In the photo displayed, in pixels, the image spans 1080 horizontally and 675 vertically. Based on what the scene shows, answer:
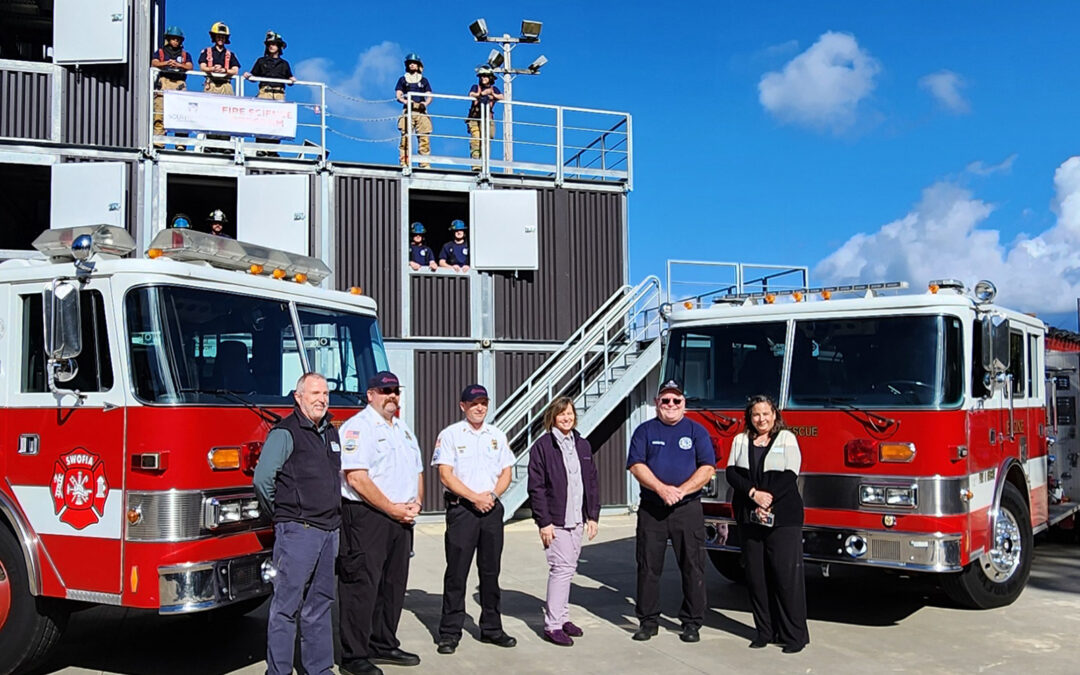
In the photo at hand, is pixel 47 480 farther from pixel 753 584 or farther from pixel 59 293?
pixel 753 584

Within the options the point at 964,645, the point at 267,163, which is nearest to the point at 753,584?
the point at 964,645

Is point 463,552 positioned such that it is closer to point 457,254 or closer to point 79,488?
point 79,488

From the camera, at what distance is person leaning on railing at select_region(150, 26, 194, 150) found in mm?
14359

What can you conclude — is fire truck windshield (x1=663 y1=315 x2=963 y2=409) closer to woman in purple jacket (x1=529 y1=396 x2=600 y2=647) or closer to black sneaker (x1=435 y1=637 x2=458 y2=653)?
woman in purple jacket (x1=529 y1=396 x2=600 y2=647)

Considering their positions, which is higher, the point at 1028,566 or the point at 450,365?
the point at 450,365

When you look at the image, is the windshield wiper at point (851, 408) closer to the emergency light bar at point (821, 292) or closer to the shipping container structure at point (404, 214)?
the emergency light bar at point (821, 292)

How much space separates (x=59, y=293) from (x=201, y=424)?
1141mm

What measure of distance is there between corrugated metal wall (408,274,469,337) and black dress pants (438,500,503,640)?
Answer: 852 cm

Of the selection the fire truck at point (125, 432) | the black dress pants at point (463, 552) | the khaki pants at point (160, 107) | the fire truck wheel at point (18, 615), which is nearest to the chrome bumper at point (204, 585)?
the fire truck at point (125, 432)

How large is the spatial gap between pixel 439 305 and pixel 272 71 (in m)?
4.47

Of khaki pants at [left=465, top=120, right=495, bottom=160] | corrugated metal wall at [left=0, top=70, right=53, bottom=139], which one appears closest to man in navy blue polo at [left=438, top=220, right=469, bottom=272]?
khaki pants at [left=465, top=120, right=495, bottom=160]

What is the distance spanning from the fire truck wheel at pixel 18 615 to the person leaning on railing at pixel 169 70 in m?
9.61

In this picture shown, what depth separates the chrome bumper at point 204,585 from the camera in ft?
17.6

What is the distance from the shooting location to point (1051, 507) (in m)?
10.1
